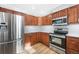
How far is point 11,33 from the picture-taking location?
1549mm

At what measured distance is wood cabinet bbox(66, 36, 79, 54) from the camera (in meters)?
1.49

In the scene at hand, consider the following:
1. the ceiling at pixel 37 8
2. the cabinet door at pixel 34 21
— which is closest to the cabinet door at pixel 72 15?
the ceiling at pixel 37 8

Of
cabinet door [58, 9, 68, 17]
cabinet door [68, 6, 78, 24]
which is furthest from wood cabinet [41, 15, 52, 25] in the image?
cabinet door [68, 6, 78, 24]

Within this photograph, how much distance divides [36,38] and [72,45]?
0.64 meters

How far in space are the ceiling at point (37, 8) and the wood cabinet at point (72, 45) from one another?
1.88 feet

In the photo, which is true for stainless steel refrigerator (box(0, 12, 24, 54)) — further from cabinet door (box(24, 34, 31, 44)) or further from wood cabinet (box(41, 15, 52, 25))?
wood cabinet (box(41, 15, 52, 25))

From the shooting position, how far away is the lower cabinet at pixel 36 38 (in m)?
1.66

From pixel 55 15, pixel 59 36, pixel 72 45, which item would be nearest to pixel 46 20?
pixel 55 15

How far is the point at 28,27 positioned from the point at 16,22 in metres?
0.23

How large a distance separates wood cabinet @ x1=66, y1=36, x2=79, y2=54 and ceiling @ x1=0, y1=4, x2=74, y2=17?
0.57 m

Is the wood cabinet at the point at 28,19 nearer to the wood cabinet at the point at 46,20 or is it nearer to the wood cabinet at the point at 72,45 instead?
the wood cabinet at the point at 46,20

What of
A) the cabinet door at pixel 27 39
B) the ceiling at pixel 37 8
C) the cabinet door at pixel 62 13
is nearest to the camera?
the ceiling at pixel 37 8
